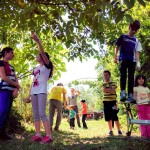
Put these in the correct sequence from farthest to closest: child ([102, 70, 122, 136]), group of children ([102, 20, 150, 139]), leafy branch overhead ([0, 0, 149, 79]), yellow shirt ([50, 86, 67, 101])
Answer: yellow shirt ([50, 86, 67, 101]) → child ([102, 70, 122, 136]) → group of children ([102, 20, 150, 139]) → leafy branch overhead ([0, 0, 149, 79])

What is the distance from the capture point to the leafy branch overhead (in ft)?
11.1

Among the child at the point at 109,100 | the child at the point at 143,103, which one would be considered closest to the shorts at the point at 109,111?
the child at the point at 109,100

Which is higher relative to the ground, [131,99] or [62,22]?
[62,22]

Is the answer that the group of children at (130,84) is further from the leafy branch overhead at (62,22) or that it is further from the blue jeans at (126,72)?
the leafy branch overhead at (62,22)

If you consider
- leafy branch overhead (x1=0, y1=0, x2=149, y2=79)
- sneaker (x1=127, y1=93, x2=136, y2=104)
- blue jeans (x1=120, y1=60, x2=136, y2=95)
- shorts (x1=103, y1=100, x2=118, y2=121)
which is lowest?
shorts (x1=103, y1=100, x2=118, y2=121)

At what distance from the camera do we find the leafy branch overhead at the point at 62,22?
11.1 feet

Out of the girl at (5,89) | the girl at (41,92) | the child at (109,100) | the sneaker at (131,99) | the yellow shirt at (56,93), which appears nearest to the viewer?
the girl at (41,92)

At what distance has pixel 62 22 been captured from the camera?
494 centimetres

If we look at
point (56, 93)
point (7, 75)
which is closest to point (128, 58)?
point (7, 75)

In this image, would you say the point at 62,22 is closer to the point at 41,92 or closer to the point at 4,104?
the point at 41,92

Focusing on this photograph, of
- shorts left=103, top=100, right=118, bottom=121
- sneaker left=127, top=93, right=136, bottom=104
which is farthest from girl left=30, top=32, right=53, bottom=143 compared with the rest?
shorts left=103, top=100, right=118, bottom=121

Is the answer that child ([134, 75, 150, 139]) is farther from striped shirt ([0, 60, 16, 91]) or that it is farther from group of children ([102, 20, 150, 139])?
striped shirt ([0, 60, 16, 91])

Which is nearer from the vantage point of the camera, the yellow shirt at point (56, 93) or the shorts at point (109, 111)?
the shorts at point (109, 111)

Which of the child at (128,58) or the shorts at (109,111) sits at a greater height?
the child at (128,58)
